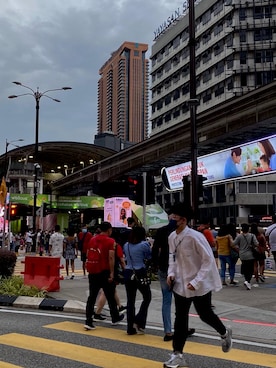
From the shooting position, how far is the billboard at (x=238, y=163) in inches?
615

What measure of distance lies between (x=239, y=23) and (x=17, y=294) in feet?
184

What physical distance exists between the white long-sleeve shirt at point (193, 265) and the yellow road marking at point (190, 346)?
3.87 ft

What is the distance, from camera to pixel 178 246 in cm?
541

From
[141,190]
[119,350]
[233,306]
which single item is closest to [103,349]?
[119,350]

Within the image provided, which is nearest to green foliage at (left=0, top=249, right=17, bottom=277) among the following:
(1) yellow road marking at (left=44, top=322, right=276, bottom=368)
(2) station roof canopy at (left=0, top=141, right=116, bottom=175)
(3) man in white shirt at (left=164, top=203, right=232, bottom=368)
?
(1) yellow road marking at (left=44, top=322, right=276, bottom=368)

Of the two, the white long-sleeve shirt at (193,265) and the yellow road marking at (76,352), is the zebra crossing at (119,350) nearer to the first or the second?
the yellow road marking at (76,352)

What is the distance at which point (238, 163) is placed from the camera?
17.3 m

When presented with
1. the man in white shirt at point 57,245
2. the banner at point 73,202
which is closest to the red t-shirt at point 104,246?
the man in white shirt at point 57,245

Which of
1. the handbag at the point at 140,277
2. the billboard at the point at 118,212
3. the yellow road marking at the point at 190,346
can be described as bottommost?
the yellow road marking at the point at 190,346

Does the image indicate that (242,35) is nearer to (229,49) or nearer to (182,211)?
(229,49)

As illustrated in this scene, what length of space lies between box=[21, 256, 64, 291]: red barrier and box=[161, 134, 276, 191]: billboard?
26.3 ft

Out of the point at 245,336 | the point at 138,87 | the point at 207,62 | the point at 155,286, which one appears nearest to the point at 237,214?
the point at 207,62

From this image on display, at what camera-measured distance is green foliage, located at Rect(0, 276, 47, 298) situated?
1051cm

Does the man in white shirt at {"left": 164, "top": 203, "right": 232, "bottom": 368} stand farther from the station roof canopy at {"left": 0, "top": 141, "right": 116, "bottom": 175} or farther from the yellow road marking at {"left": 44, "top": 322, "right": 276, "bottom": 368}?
the station roof canopy at {"left": 0, "top": 141, "right": 116, "bottom": 175}
